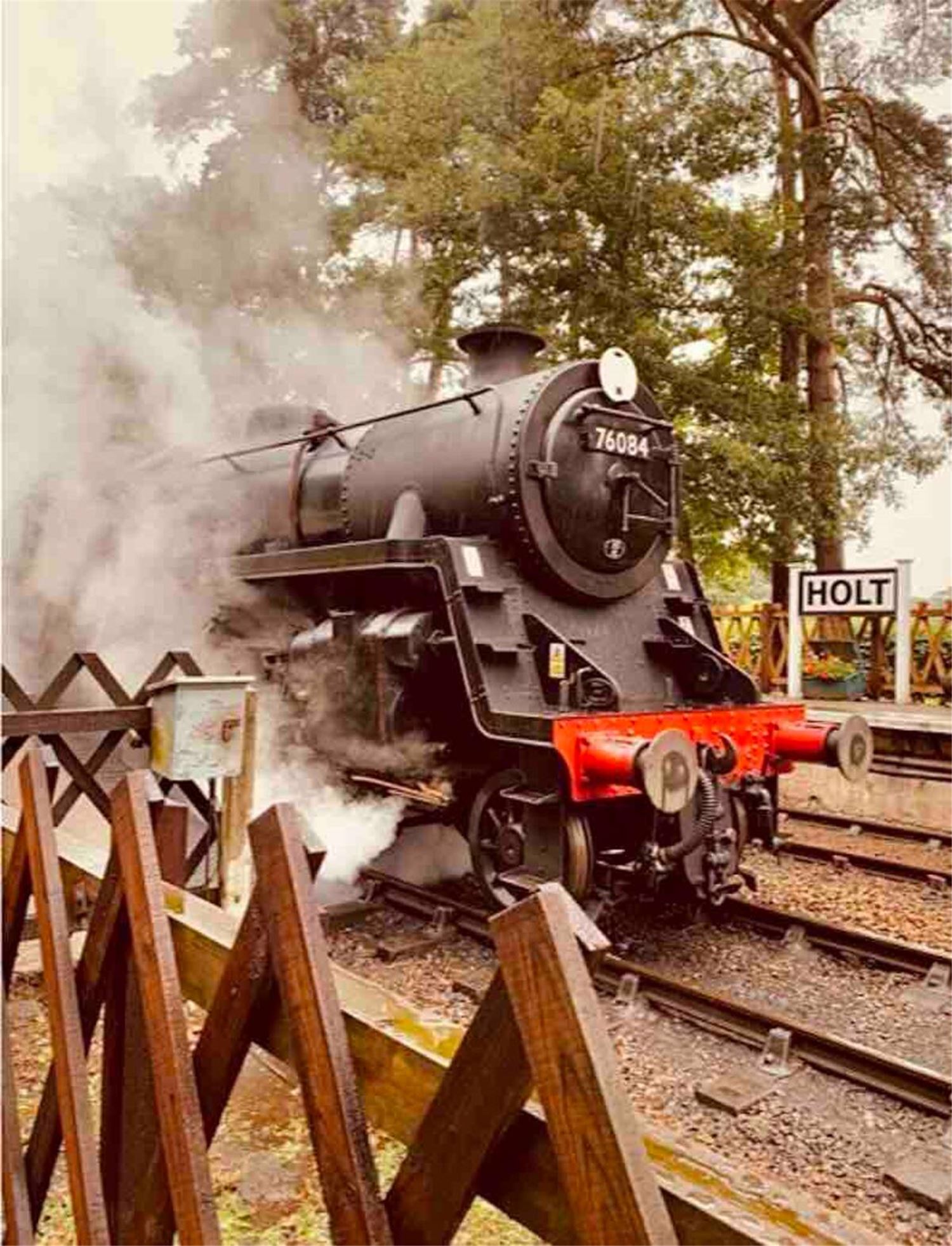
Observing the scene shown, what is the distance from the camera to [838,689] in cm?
1151

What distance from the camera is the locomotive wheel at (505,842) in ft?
15.3

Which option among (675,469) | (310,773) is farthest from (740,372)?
(310,773)

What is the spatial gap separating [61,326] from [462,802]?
19.8ft

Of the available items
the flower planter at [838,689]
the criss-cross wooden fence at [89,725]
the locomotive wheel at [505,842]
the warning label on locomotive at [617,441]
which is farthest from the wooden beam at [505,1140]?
the flower planter at [838,689]

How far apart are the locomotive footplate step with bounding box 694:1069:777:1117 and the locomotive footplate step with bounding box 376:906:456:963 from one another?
176 centimetres

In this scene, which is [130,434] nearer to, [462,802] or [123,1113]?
[462,802]

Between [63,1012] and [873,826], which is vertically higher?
[63,1012]

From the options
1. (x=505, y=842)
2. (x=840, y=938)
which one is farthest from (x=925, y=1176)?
(x=505, y=842)

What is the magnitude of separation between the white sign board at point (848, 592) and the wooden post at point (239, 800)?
7521 mm

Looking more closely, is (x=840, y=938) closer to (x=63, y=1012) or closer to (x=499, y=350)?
(x=499, y=350)

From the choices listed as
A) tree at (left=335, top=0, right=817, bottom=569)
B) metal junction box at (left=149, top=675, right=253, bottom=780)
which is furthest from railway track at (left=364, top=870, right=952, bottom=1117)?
tree at (left=335, top=0, right=817, bottom=569)

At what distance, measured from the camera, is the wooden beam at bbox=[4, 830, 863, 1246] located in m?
0.92

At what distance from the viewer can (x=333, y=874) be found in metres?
5.94

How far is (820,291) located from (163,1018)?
12264mm
